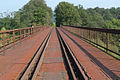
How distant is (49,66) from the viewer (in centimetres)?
642

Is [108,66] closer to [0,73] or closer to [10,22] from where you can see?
[0,73]

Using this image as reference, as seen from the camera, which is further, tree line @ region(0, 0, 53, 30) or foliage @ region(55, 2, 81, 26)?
foliage @ region(55, 2, 81, 26)

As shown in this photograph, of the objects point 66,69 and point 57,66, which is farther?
point 57,66

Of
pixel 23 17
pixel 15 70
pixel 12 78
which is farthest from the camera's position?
pixel 23 17

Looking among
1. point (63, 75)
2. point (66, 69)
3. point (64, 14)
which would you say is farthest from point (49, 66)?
point (64, 14)

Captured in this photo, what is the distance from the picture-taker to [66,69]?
5961 mm

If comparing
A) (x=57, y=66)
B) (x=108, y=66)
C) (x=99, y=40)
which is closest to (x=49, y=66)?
(x=57, y=66)

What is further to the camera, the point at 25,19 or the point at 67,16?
the point at 67,16

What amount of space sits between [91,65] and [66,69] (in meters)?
1.07

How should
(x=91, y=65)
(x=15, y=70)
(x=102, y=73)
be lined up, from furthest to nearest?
(x=91, y=65)
(x=15, y=70)
(x=102, y=73)

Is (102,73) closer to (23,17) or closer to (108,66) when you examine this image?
(108,66)

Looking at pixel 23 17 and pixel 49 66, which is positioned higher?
pixel 23 17

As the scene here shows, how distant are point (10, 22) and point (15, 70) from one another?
2930 inches

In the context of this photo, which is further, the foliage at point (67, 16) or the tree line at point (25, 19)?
the foliage at point (67, 16)
